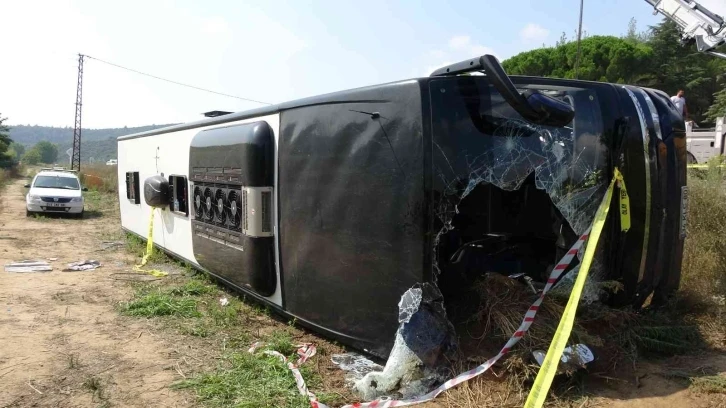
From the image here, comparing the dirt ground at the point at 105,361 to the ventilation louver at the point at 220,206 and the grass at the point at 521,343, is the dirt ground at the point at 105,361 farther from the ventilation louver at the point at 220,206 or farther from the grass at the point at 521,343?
the ventilation louver at the point at 220,206

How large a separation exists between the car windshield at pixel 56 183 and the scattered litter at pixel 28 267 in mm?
8990

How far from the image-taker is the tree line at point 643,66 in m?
27.7

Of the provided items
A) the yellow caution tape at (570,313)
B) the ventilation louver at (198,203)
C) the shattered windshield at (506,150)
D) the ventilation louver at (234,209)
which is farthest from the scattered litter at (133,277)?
the yellow caution tape at (570,313)

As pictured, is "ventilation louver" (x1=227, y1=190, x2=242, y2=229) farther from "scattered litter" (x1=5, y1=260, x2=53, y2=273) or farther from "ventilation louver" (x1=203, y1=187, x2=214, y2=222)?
"scattered litter" (x1=5, y1=260, x2=53, y2=273)

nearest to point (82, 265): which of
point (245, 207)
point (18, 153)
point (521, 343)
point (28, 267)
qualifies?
point (28, 267)

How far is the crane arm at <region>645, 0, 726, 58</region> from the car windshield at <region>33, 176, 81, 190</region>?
18103 mm

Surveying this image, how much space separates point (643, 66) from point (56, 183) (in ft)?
93.7

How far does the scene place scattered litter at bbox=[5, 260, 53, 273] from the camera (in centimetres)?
860

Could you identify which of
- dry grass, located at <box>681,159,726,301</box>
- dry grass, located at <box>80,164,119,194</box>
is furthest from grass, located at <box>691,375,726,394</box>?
dry grass, located at <box>80,164,119,194</box>

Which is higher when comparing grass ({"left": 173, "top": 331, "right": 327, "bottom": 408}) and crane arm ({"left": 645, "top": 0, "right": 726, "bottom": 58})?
crane arm ({"left": 645, "top": 0, "right": 726, "bottom": 58})

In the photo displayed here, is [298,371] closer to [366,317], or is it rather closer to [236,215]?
[366,317]

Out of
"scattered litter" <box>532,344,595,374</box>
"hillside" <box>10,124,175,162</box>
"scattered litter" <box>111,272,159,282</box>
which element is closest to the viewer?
"scattered litter" <box>532,344,595,374</box>

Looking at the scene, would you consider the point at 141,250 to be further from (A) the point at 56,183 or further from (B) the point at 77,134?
(B) the point at 77,134

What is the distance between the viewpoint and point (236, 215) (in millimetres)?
5527
